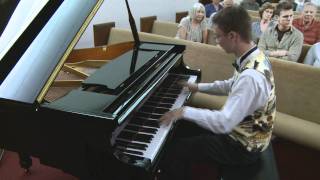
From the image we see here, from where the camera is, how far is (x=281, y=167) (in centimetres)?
273

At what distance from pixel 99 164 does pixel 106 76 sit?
1.90 ft

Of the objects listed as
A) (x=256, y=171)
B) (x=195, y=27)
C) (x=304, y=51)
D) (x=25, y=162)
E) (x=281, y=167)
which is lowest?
(x=281, y=167)

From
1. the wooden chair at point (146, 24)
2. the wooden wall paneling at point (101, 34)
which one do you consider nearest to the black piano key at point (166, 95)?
the wooden wall paneling at point (101, 34)

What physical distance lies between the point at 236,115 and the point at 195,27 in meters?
3.12

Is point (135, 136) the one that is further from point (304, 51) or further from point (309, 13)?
point (309, 13)

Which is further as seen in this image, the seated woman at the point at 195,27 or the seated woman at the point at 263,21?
the seated woman at the point at 195,27

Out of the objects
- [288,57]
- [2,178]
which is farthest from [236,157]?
[288,57]

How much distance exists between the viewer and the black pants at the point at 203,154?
1.82 m

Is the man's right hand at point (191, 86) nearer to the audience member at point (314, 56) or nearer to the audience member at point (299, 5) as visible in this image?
the audience member at point (314, 56)

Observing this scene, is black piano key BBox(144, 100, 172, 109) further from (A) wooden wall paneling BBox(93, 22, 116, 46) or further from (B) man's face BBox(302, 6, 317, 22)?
(B) man's face BBox(302, 6, 317, 22)

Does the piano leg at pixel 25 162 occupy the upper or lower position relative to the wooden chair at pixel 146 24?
lower

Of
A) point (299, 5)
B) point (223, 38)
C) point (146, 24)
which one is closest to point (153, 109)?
point (223, 38)

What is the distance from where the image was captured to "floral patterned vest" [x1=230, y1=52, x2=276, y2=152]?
5.55ft

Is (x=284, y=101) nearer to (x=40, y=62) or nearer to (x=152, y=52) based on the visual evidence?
(x=152, y=52)
